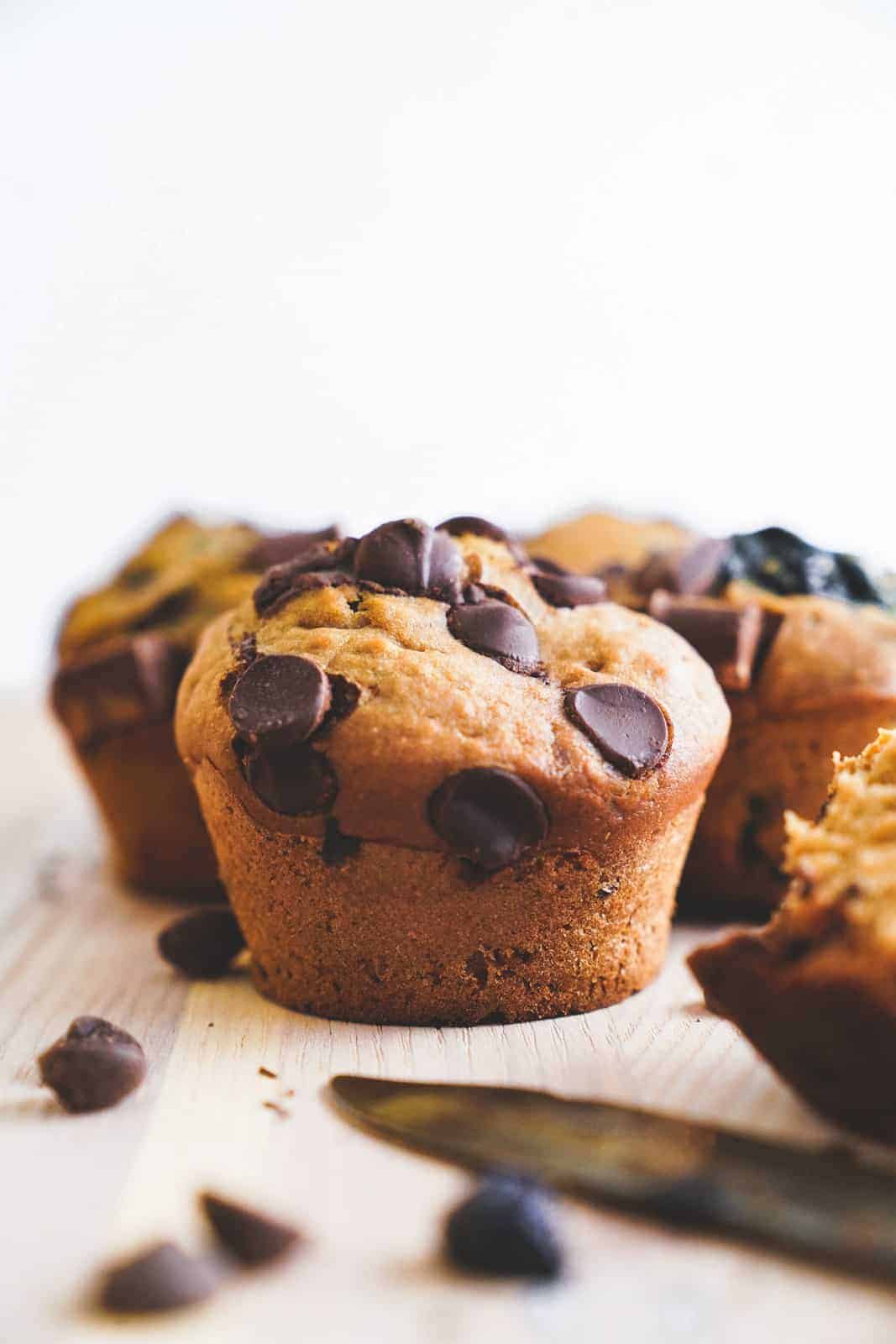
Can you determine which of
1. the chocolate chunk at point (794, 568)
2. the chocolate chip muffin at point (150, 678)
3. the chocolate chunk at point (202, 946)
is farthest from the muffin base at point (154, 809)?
the chocolate chunk at point (794, 568)

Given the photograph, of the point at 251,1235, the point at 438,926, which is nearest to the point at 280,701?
the point at 438,926

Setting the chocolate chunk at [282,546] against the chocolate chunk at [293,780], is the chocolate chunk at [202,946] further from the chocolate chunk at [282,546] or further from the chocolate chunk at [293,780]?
the chocolate chunk at [282,546]

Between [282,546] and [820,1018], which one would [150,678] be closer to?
[282,546]

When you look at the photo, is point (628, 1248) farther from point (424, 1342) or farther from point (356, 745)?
point (356, 745)

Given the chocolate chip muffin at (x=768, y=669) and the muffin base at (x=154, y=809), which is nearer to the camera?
the chocolate chip muffin at (x=768, y=669)

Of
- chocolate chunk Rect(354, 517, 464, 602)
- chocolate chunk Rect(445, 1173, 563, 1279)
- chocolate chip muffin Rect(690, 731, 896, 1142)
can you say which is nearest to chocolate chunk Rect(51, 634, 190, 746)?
chocolate chunk Rect(354, 517, 464, 602)

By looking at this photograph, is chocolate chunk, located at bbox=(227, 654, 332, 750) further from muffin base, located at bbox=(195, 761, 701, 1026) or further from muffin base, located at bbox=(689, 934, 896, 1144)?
muffin base, located at bbox=(689, 934, 896, 1144)

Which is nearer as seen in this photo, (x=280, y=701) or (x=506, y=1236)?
(x=506, y=1236)
